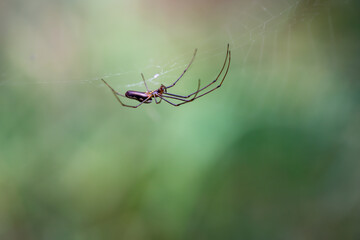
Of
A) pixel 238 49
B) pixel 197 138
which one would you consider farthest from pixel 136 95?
pixel 238 49

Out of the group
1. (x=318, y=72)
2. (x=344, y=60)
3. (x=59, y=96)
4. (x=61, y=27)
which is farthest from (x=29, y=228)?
(x=344, y=60)

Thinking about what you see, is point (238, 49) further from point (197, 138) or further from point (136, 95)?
point (136, 95)

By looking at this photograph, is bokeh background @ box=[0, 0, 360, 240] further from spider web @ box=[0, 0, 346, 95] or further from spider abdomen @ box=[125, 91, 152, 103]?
spider abdomen @ box=[125, 91, 152, 103]

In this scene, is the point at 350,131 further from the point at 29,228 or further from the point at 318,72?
the point at 29,228

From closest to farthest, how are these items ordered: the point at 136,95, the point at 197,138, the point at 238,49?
the point at 136,95, the point at 197,138, the point at 238,49

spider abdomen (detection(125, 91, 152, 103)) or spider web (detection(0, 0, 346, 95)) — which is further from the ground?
spider web (detection(0, 0, 346, 95))

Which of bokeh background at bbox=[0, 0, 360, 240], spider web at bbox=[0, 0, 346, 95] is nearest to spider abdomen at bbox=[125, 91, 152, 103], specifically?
spider web at bbox=[0, 0, 346, 95]

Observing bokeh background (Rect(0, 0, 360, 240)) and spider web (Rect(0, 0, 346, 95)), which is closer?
bokeh background (Rect(0, 0, 360, 240))

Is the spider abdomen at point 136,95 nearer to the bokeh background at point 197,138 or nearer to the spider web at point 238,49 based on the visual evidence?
the spider web at point 238,49

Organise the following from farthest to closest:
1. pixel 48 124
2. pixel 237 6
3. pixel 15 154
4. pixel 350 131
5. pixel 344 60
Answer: pixel 237 6 → pixel 48 124 → pixel 15 154 → pixel 344 60 → pixel 350 131
